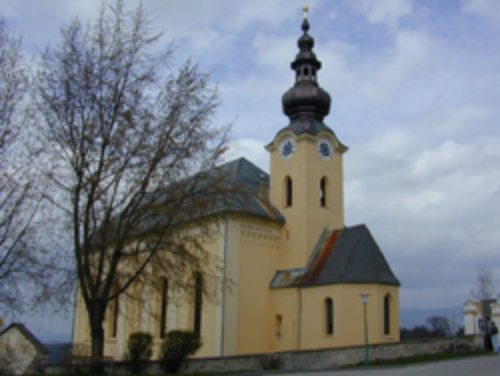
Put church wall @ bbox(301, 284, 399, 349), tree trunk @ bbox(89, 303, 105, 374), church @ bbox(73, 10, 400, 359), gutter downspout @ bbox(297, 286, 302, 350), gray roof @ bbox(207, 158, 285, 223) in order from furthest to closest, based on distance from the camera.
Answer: gray roof @ bbox(207, 158, 285, 223) < gutter downspout @ bbox(297, 286, 302, 350) < church @ bbox(73, 10, 400, 359) < church wall @ bbox(301, 284, 399, 349) < tree trunk @ bbox(89, 303, 105, 374)

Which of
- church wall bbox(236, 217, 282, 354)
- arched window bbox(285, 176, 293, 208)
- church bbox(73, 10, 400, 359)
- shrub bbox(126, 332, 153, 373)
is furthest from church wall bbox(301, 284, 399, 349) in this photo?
shrub bbox(126, 332, 153, 373)

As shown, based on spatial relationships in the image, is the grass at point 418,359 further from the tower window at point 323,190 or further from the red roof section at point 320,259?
the tower window at point 323,190

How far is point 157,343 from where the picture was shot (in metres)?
31.1

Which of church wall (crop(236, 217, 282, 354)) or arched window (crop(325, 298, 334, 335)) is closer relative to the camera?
arched window (crop(325, 298, 334, 335))

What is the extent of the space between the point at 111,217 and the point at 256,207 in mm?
14469

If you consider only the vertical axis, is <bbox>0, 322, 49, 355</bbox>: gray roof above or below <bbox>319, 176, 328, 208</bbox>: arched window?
below

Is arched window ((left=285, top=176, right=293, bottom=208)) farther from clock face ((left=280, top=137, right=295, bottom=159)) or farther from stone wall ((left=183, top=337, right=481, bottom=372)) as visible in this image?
stone wall ((left=183, top=337, right=481, bottom=372))

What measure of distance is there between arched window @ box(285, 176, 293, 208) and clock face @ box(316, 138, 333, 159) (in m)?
2.41

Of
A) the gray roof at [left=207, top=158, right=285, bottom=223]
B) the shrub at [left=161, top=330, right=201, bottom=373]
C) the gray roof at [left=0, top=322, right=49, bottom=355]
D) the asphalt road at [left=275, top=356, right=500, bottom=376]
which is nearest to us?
the asphalt road at [left=275, top=356, right=500, bottom=376]

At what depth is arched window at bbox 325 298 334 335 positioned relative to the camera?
90.4ft

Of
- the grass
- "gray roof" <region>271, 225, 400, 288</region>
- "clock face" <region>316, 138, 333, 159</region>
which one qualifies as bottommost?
the grass

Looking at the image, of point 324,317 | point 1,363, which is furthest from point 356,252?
point 1,363

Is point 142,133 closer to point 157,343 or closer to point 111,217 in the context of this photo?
point 111,217

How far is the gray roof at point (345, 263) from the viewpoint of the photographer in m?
27.3
